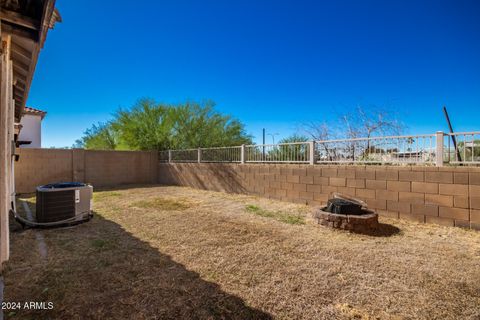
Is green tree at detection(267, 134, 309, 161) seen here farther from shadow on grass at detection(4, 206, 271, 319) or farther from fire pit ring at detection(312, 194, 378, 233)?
shadow on grass at detection(4, 206, 271, 319)

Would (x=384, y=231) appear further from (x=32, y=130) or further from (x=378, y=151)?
(x=32, y=130)

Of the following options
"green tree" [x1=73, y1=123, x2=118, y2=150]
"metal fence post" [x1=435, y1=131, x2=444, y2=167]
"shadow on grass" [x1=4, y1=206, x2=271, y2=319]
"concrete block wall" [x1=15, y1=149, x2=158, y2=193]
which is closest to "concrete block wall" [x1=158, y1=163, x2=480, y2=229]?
"metal fence post" [x1=435, y1=131, x2=444, y2=167]

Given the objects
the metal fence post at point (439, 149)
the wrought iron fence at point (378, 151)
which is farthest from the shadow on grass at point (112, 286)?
the wrought iron fence at point (378, 151)

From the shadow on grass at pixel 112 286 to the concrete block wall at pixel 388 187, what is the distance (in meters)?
4.17

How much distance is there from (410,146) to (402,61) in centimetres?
558

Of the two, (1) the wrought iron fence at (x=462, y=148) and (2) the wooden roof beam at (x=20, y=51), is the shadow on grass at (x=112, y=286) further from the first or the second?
(1) the wrought iron fence at (x=462, y=148)

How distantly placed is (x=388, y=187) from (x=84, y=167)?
37.6ft

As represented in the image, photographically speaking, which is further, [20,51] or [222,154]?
[222,154]

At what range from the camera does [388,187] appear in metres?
4.77

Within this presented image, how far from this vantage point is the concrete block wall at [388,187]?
12.9 feet

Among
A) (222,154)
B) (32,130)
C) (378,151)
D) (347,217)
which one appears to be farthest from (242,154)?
(32,130)

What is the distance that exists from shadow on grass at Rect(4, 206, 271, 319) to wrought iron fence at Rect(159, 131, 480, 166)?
4482 mm

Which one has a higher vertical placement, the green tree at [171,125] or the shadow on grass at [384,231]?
the green tree at [171,125]

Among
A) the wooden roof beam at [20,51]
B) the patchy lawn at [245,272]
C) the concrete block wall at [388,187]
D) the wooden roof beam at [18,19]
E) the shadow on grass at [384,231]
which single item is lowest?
the shadow on grass at [384,231]
